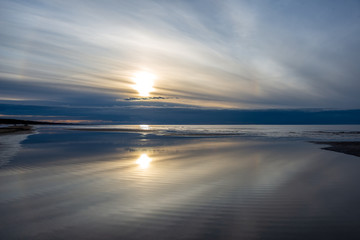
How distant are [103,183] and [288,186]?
7545mm

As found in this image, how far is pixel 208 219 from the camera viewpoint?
6.69 metres

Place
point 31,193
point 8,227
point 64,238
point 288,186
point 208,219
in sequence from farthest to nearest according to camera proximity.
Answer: point 288,186, point 31,193, point 208,219, point 8,227, point 64,238

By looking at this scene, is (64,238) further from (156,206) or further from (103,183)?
(103,183)

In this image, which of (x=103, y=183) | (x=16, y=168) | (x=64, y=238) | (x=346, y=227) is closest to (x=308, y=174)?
(x=346, y=227)

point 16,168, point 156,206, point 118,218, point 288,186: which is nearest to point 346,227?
point 288,186

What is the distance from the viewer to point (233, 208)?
761 centimetres

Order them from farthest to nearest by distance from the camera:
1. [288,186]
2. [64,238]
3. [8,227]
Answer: [288,186] → [8,227] → [64,238]

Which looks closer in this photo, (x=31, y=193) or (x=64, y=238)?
(x=64, y=238)

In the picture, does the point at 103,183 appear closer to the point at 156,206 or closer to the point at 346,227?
Result: the point at 156,206

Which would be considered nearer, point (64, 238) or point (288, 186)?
point (64, 238)

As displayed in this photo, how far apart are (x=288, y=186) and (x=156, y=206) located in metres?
5.77

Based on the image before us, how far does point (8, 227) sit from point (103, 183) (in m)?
4.77

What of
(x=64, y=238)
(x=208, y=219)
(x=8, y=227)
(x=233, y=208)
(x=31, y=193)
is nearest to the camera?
(x=64, y=238)

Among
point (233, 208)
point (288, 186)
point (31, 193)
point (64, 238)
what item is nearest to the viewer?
point (64, 238)
